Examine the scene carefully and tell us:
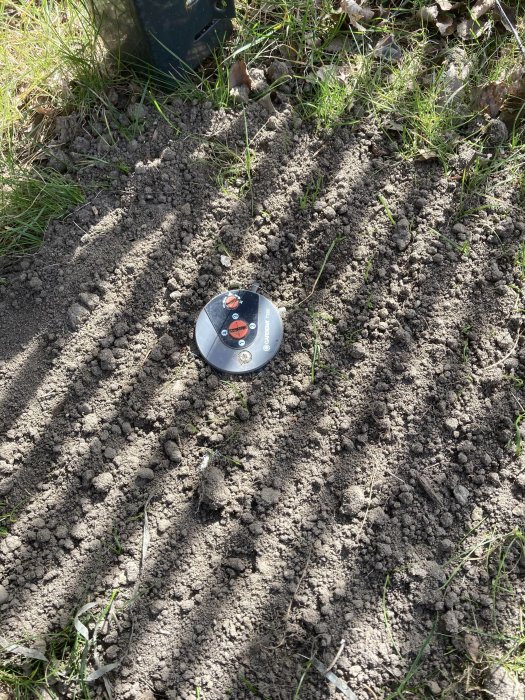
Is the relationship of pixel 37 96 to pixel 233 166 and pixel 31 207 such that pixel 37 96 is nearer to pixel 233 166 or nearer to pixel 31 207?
pixel 31 207

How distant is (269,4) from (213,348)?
1.65 metres

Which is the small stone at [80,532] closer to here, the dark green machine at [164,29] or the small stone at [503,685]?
the small stone at [503,685]

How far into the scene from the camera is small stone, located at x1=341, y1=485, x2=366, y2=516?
7.04ft

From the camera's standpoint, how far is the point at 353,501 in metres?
2.16

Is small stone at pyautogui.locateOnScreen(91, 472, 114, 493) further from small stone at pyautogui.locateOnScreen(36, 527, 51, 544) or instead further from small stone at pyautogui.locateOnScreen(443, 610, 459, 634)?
small stone at pyautogui.locateOnScreen(443, 610, 459, 634)

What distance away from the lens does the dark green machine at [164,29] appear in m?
2.48

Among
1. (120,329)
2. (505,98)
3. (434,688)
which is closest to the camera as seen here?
(434,688)

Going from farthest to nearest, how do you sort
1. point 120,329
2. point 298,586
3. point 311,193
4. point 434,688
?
point 311,193 < point 120,329 < point 298,586 < point 434,688

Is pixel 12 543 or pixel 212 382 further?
pixel 212 382

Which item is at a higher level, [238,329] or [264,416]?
[238,329]

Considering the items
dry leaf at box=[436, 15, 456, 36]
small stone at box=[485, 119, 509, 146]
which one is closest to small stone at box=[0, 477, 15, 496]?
small stone at box=[485, 119, 509, 146]

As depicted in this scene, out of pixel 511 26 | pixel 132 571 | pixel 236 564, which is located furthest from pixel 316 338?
pixel 511 26

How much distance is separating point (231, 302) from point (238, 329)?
0.38ft

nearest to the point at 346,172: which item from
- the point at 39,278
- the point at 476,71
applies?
the point at 476,71
